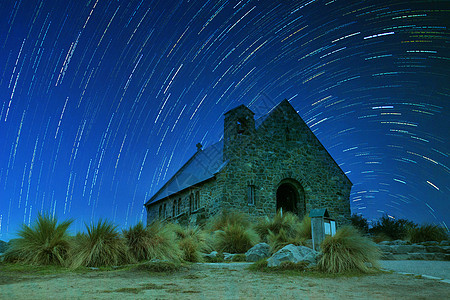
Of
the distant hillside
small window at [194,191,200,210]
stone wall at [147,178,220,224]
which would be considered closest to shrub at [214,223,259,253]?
stone wall at [147,178,220,224]

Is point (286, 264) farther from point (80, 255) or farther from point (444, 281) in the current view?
point (80, 255)

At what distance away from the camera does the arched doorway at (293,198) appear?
20.4 meters

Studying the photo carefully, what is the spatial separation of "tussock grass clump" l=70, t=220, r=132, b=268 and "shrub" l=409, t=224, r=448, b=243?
11561mm

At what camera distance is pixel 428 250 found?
1037 centimetres

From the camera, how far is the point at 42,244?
798cm

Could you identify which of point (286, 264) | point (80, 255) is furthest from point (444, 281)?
point (80, 255)

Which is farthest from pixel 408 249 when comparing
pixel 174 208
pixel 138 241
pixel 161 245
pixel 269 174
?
pixel 174 208

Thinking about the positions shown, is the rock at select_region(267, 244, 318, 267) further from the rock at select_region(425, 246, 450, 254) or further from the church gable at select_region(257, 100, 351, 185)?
the church gable at select_region(257, 100, 351, 185)

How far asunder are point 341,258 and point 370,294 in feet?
8.29

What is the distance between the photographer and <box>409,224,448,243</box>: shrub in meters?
13.1

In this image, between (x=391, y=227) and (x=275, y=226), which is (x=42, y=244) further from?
(x=391, y=227)

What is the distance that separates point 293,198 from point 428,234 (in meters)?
8.86

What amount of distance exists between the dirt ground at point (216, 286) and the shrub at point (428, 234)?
8.46 m

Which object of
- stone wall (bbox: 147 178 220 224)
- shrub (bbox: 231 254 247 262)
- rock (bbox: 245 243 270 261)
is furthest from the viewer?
stone wall (bbox: 147 178 220 224)
